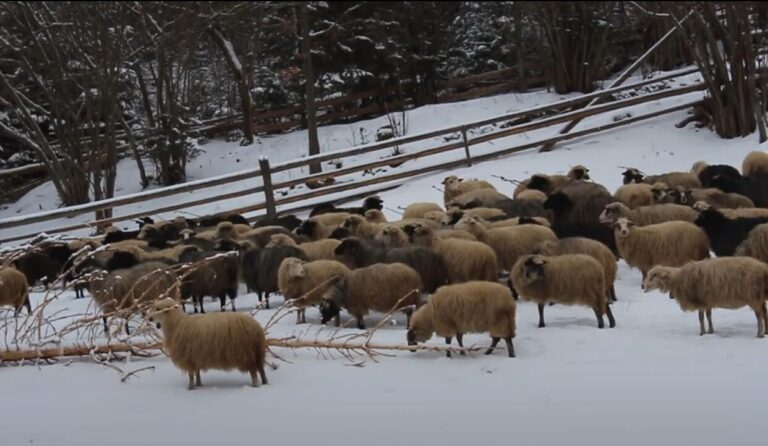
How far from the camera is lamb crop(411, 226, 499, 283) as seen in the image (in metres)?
8.77

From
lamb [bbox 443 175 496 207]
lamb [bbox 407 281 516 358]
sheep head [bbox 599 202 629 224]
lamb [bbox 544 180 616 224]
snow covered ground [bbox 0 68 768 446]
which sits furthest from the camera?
lamb [bbox 443 175 496 207]

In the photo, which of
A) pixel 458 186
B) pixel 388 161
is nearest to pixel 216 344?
pixel 458 186

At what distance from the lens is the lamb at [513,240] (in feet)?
30.9

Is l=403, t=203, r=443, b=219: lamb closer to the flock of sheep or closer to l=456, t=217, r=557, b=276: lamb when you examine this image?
the flock of sheep

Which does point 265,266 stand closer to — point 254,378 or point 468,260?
point 468,260

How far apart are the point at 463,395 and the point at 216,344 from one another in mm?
1805

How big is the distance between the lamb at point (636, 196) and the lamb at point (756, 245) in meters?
2.94

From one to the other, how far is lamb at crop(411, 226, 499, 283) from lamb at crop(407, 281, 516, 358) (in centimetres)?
169

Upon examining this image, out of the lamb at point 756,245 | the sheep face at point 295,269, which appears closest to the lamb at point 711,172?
the lamb at point 756,245

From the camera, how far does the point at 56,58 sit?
18.2 ft

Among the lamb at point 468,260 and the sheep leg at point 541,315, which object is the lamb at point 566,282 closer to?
the sheep leg at point 541,315

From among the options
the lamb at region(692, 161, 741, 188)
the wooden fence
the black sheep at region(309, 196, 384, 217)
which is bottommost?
the lamb at region(692, 161, 741, 188)

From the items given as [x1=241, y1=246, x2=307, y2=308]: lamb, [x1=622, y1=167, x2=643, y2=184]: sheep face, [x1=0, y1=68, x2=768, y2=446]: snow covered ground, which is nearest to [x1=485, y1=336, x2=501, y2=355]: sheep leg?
[x1=0, y1=68, x2=768, y2=446]: snow covered ground

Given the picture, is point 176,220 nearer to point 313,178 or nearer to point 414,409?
point 313,178
